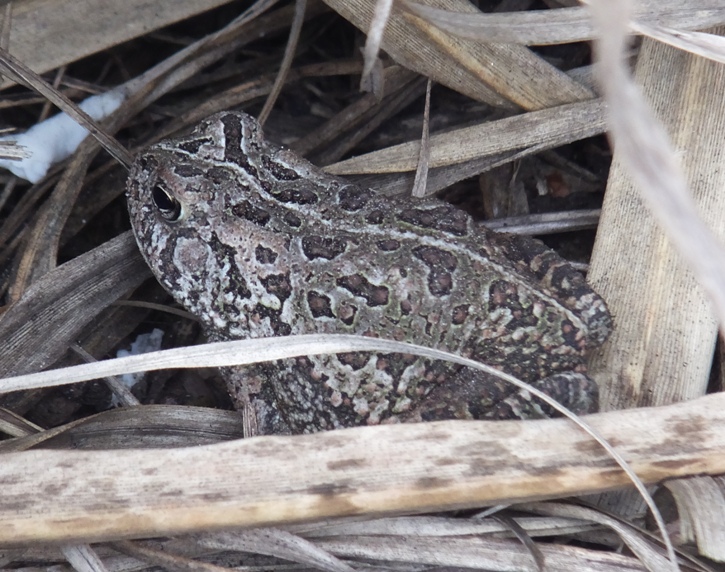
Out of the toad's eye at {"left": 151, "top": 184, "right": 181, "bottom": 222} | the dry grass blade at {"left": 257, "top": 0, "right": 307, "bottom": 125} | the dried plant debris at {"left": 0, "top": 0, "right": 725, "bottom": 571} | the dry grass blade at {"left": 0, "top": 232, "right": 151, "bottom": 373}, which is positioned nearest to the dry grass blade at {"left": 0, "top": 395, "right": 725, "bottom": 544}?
the dried plant debris at {"left": 0, "top": 0, "right": 725, "bottom": 571}

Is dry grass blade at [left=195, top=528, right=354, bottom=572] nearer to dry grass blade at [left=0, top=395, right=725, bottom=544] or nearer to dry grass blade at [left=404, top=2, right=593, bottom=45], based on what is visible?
dry grass blade at [left=0, top=395, right=725, bottom=544]

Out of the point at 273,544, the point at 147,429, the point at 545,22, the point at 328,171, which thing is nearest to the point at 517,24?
the point at 545,22

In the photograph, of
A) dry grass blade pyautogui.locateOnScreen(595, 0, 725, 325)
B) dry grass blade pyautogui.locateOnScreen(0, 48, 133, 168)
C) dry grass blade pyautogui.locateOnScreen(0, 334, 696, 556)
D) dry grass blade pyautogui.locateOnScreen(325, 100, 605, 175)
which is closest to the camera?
dry grass blade pyautogui.locateOnScreen(595, 0, 725, 325)

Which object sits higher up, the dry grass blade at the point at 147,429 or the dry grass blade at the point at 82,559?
the dry grass blade at the point at 147,429

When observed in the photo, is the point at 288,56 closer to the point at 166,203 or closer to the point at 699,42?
the point at 166,203

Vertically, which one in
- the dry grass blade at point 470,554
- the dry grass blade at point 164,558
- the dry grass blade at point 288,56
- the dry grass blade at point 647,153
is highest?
the dry grass blade at point 288,56

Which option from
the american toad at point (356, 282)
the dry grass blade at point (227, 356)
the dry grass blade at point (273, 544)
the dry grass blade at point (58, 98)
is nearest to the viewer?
the dry grass blade at point (227, 356)

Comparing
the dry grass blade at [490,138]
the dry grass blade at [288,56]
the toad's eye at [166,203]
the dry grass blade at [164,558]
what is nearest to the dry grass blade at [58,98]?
the toad's eye at [166,203]

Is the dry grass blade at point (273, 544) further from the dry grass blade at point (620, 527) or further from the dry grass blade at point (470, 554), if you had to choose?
the dry grass blade at point (620, 527)
